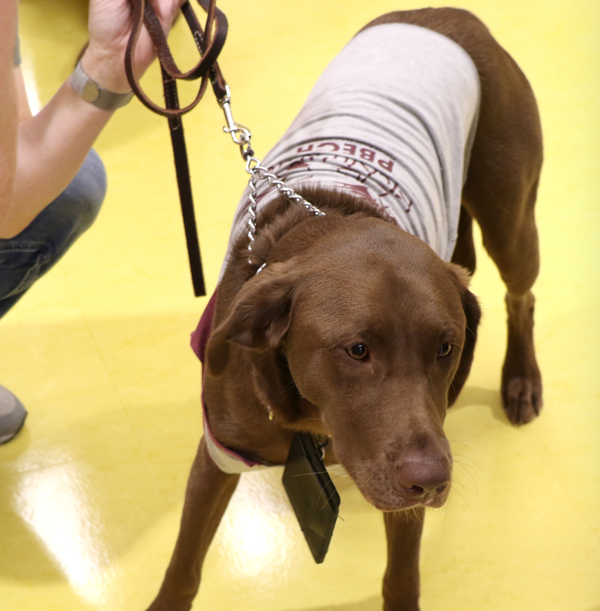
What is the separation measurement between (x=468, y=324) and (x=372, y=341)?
304 millimetres

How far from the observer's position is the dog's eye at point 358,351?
128cm

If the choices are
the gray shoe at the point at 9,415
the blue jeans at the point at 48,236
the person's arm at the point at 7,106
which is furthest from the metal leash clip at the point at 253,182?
the gray shoe at the point at 9,415

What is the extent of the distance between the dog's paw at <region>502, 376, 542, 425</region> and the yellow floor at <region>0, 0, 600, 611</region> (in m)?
0.04

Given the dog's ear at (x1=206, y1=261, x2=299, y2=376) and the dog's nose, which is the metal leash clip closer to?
the dog's ear at (x1=206, y1=261, x2=299, y2=376)

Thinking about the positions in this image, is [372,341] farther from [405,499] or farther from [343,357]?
[405,499]

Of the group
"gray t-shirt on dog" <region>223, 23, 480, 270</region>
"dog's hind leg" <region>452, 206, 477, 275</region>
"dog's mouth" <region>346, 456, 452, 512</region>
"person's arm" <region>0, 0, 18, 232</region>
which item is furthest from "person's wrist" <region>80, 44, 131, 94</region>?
"dog's hind leg" <region>452, 206, 477, 275</region>

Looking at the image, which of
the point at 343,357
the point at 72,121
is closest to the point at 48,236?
the point at 72,121

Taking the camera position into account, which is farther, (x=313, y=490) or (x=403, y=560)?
(x=403, y=560)

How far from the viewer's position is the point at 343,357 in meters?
1.29

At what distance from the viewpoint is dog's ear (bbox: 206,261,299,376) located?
4.38ft

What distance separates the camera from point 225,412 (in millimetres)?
1568

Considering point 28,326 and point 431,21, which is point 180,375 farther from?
point 431,21

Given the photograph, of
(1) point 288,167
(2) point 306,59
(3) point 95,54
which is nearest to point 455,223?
(1) point 288,167

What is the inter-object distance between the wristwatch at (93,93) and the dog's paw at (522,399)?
1413 mm
